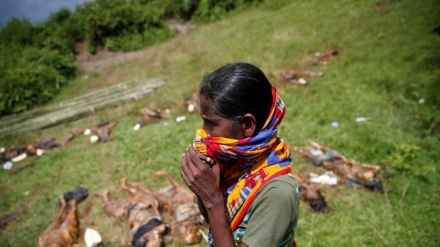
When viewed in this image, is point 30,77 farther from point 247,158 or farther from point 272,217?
point 272,217

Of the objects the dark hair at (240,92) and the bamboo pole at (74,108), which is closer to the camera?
the dark hair at (240,92)

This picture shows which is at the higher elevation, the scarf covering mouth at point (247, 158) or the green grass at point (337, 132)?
the scarf covering mouth at point (247, 158)

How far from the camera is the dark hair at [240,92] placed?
135 cm

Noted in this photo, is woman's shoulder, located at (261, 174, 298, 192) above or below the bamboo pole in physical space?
above

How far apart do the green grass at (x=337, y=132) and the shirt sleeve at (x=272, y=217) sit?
100 inches

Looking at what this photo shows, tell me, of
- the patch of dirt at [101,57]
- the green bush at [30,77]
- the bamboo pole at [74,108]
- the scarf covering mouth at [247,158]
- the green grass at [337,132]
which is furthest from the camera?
the patch of dirt at [101,57]

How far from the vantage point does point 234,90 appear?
1.36 m

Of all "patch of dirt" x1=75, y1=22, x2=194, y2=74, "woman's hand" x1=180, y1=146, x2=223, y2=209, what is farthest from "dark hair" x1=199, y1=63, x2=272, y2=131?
"patch of dirt" x1=75, y1=22, x2=194, y2=74

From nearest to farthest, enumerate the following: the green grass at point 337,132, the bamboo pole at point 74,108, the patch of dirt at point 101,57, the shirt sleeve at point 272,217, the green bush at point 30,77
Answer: the shirt sleeve at point 272,217
the green grass at point 337,132
the bamboo pole at point 74,108
the green bush at point 30,77
the patch of dirt at point 101,57

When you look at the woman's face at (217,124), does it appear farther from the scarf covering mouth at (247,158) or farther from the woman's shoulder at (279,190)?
the woman's shoulder at (279,190)

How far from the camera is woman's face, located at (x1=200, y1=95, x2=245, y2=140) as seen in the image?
1.45 metres

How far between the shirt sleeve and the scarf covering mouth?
0.08 meters

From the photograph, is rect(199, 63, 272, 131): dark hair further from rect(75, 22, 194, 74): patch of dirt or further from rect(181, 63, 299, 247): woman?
rect(75, 22, 194, 74): patch of dirt

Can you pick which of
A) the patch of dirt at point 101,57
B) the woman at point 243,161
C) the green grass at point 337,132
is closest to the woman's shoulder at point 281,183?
the woman at point 243,161
